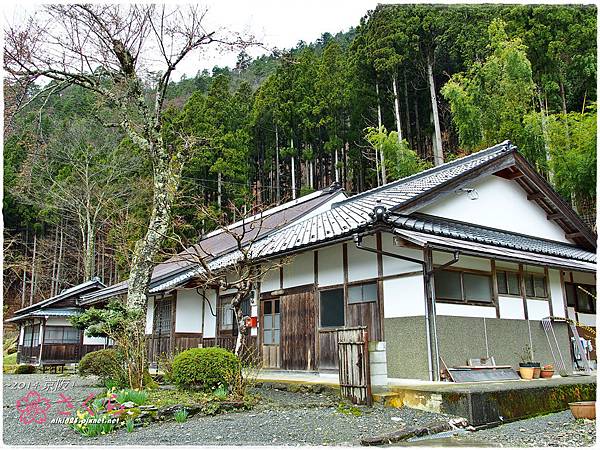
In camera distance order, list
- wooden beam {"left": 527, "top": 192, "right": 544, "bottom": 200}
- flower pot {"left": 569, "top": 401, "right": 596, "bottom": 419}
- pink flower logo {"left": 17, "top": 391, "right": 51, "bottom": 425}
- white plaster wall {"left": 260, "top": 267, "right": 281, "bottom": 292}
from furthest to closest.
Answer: wooden beam {"left": 527, "top": 192, "right": 544, "bottom": 200}, white plaster wall {"left": 260, "top": 267, "right": 281, "bottom": 292}, pink flower logo {"left": 17, "top": 391, "right": 51, "bottom": 425}, flower pot {"left": 569, "top": 401, "right": 596, "bottom": 419}

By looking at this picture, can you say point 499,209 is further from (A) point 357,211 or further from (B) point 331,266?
(B) point 331,266

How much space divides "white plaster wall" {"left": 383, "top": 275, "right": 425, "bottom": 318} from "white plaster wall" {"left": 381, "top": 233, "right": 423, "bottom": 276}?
0.45ft

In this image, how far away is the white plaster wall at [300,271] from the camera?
973 centimetres

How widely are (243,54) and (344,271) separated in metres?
4.36

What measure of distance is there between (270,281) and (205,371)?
3.42 meters

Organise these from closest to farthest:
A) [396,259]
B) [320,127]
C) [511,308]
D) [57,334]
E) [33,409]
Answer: [33,409] → [396,259] → [511,308] → [57,334] → [320,127]

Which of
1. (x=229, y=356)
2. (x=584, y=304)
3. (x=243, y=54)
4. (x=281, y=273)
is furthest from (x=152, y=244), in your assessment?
(x=584, y=304)

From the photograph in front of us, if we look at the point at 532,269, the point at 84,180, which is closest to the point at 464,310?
the point at 532,269

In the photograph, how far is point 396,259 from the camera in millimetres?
8141

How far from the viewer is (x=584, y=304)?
10984mm

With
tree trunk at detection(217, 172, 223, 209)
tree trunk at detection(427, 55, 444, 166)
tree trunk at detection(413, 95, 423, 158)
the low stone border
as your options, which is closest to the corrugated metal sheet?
the low stone border

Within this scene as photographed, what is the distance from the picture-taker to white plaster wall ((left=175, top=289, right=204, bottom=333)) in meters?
13.1

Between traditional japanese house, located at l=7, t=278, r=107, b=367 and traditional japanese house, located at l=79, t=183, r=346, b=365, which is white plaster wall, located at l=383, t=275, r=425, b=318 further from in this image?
traditional japanese house, located at l=7, t=278, r=107, b=367

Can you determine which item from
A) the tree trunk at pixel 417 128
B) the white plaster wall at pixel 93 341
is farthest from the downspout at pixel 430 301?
the tree trunk at pixel 417 128
